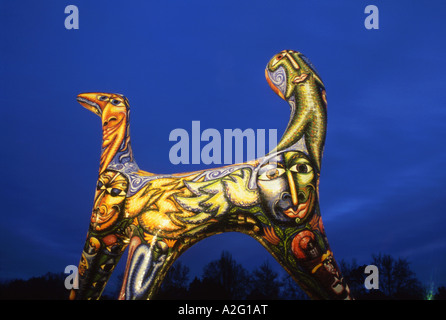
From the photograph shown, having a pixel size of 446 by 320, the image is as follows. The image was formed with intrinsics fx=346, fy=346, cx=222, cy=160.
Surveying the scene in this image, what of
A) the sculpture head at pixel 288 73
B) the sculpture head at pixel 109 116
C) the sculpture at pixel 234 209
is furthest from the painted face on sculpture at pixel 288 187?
the sculpture head at pixel 109 116

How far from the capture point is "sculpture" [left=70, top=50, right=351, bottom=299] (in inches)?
108

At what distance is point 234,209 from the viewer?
9.36 ft

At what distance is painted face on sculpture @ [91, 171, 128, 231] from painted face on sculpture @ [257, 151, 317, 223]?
1271mm

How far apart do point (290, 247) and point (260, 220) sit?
0.31 metres

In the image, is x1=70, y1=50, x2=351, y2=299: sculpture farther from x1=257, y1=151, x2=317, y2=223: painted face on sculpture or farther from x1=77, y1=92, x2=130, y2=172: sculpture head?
x1=77, y1=92, x2=130, y2=172: sculpture head

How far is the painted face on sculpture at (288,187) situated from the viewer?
9.08 ft

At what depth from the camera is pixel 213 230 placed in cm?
294

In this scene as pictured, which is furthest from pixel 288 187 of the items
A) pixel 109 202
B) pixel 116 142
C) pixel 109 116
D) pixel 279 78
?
pixel 109 116

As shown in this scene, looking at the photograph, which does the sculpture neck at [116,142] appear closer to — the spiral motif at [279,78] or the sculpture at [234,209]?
the sculpture at [234,209]

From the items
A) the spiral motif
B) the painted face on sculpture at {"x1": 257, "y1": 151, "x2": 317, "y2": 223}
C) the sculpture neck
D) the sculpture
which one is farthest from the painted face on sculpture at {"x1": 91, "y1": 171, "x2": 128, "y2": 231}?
the spiral motif

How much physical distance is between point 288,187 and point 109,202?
1.60m
